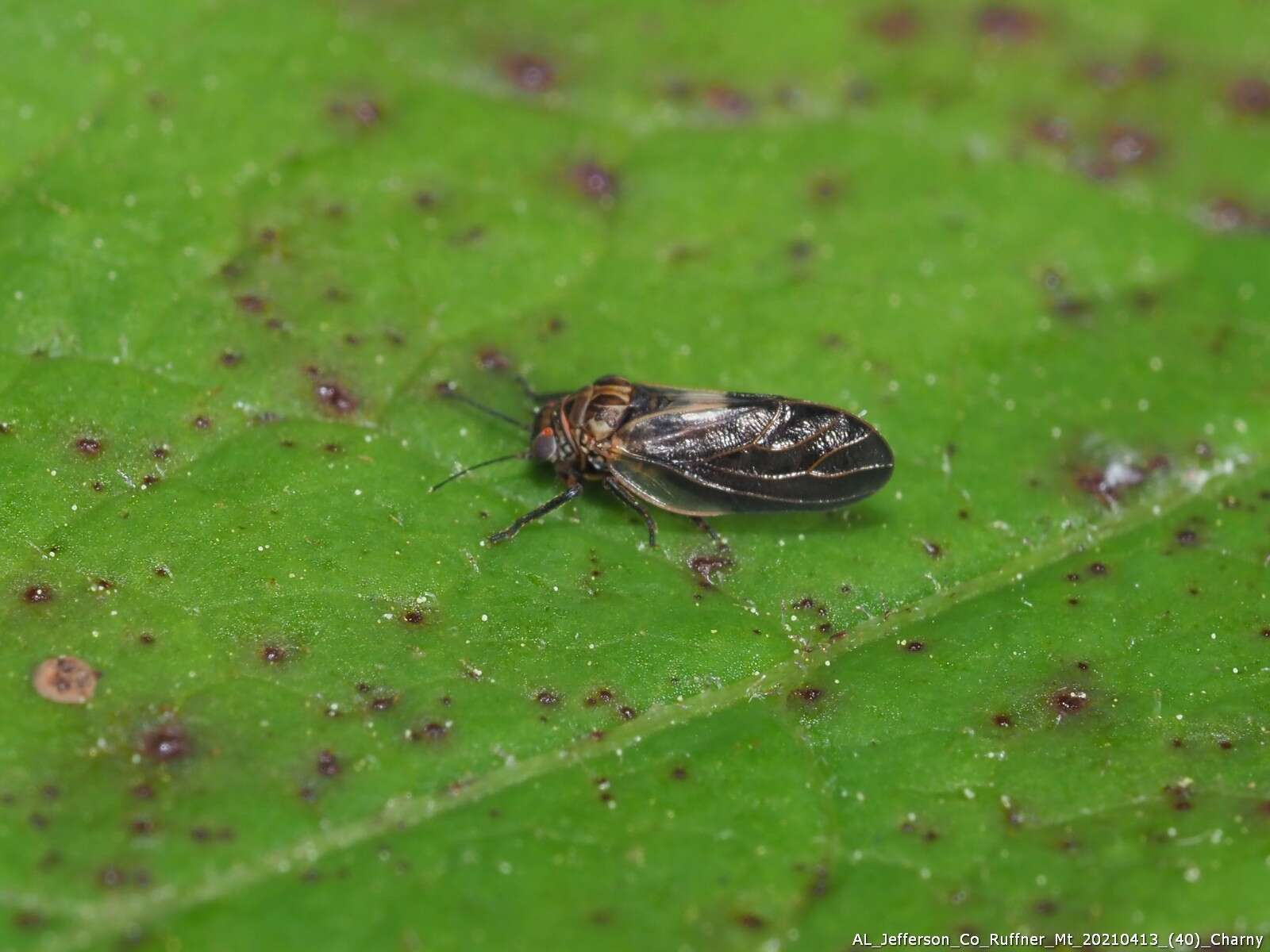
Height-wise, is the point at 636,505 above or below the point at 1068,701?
above

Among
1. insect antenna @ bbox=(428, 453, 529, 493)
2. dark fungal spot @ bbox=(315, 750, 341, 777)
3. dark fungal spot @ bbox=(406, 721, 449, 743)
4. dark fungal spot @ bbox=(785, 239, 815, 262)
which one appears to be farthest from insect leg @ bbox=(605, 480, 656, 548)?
dark fungal spot @ bbox=(785, 239, 815, 262)

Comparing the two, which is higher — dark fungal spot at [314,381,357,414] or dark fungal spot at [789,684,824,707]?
dark fungal spot at [314,381,357,414]

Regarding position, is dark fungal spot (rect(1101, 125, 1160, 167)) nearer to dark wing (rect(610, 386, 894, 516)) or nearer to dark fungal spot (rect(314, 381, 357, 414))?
dark wing (rect(610, 386, 894, 516))

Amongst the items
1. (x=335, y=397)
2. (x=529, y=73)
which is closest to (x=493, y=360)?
(x=335, y=397)

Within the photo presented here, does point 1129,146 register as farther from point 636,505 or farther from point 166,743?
point 166,743

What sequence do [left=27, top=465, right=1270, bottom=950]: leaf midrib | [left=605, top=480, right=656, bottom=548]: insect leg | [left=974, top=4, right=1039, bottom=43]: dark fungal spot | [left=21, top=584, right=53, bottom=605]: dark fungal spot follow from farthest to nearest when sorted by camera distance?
[left=974, top=4, right=1039, bottom=43]: dark fungal spot, [left=605, top=480, right=656, bottom=548]: insect leg, [left=21, top=584, right=53, bottom=605]: dark fungal spot, [left=27, top=465, right=1270, bottom=950]: leaf midrib

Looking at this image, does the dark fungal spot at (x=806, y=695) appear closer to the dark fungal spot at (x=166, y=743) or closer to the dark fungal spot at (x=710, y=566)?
the dark fungal spot at (x=710, y=566)

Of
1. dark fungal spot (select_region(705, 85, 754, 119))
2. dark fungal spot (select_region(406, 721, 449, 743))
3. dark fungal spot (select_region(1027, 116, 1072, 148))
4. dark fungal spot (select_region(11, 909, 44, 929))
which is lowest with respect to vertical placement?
dark fungal spot (select_region(406, 721, 449, 743))

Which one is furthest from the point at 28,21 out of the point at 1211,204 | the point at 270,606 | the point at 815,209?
the point at 1211,204
